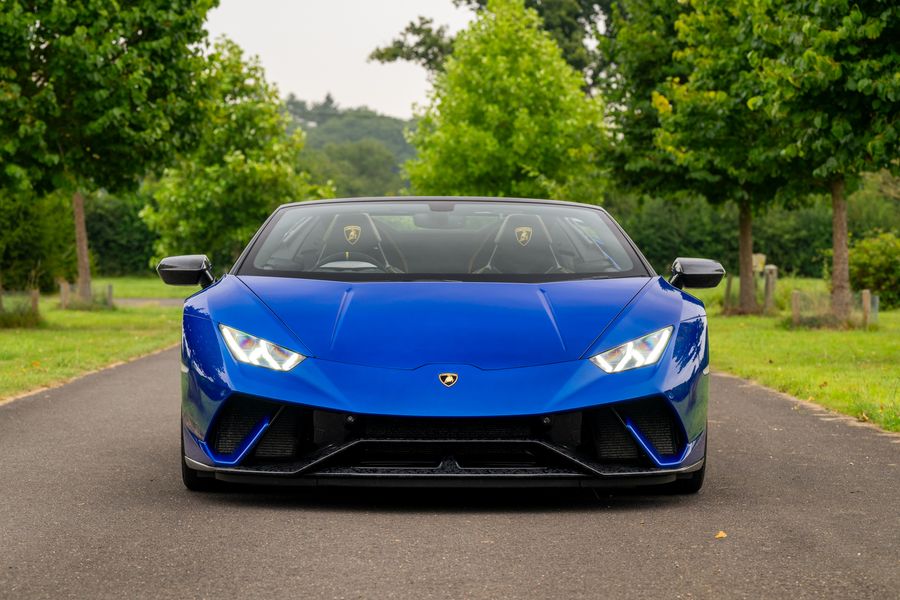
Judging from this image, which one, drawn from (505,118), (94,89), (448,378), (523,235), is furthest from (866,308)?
(505,118)

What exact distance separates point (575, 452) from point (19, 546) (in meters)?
2.24

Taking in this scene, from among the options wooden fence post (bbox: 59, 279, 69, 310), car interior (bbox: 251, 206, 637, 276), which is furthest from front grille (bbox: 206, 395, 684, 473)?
wooden fence post (bbox: 59, 279, 69, 310)

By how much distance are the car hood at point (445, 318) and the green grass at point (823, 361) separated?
3.96m

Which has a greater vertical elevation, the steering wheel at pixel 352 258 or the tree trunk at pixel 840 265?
the steering wheel at pixel 352 258

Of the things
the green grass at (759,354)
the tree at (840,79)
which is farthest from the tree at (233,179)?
the tree at (840,79)

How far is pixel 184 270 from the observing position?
6832mm

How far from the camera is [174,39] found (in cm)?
2272

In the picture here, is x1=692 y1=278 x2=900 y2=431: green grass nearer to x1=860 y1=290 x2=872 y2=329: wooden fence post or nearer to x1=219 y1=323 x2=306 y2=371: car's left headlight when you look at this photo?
x1=860 y1=290 x2=872 y2=329: wooden fence post

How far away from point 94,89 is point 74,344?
4818 millimetres

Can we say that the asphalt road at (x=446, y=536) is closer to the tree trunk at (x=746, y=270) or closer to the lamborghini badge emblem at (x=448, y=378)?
the lamborghini badge emblem at (x=448, y=378)

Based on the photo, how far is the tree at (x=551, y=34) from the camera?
63.4m

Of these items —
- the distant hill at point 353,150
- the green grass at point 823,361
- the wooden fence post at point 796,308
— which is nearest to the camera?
the green grass at point 823,361

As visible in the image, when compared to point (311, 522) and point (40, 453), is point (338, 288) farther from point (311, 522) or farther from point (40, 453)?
point (40, 453)

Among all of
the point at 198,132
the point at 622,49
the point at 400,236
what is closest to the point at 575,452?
the point at 400,236
